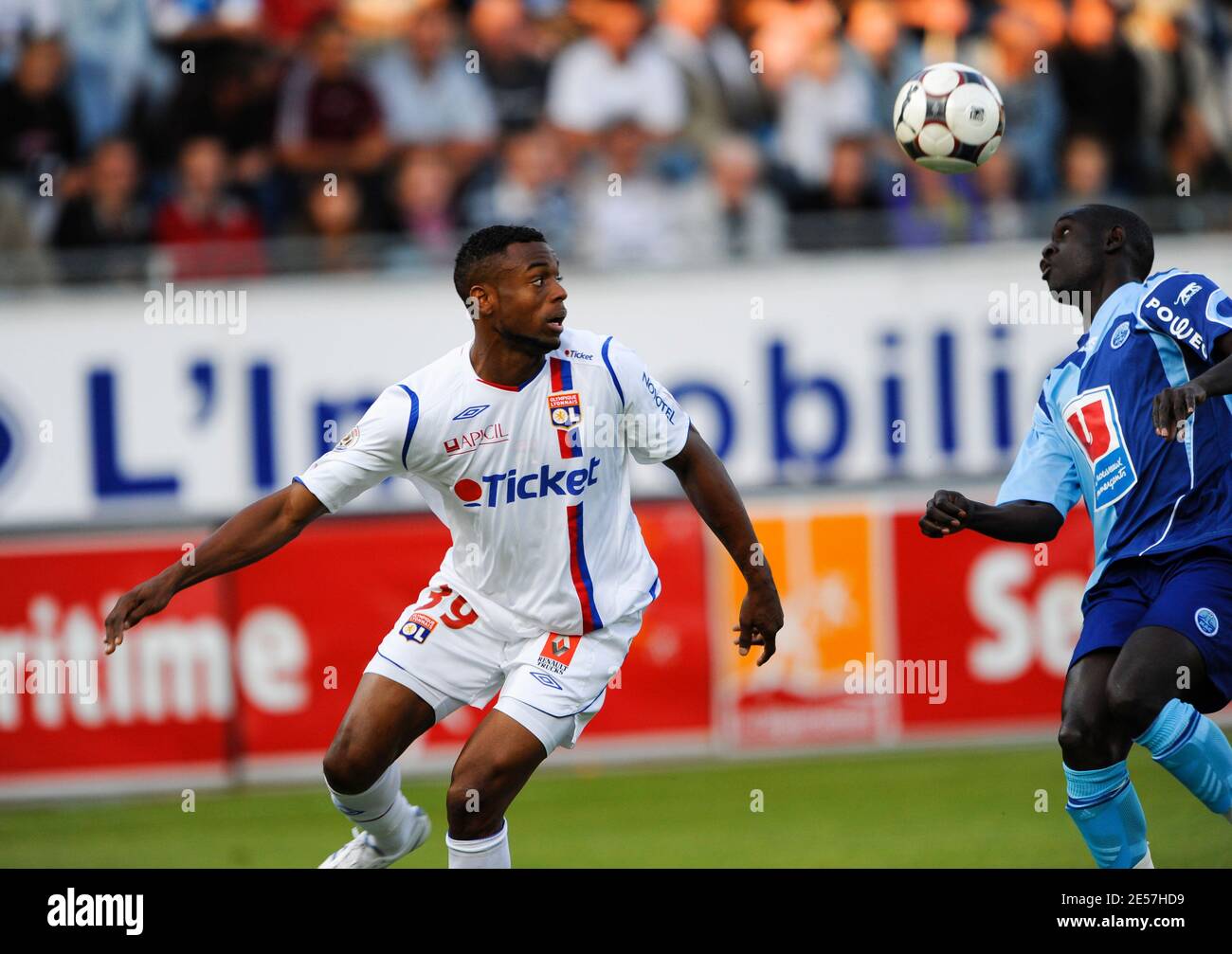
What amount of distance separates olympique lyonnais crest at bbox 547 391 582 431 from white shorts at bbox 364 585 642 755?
0.85 meters

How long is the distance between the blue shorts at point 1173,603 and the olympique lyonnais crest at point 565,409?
217 cm

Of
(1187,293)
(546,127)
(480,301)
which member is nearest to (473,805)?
(480,301)

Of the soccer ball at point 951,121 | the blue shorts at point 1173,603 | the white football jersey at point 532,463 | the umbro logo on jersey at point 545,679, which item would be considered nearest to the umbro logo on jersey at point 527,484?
the white football jersey at point 532,463

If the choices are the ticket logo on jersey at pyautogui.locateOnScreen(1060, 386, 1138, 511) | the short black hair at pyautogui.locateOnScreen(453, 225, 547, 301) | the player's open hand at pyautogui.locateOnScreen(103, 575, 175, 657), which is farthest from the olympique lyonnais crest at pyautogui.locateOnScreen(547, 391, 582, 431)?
the ticket logo on jersey at pyautogui.locateOnScreen(1060, 386, 1138, 511)

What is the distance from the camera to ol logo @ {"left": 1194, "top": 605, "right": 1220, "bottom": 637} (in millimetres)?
6586

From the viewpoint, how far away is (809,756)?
38.7 feet

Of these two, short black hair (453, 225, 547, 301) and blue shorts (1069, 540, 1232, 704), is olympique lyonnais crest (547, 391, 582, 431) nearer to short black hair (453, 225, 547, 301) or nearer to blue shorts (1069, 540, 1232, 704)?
short black hair (453, 225, 547, 301)

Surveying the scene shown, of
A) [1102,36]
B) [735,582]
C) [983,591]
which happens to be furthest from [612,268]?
[1102,36]

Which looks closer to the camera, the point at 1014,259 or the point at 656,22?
the point at 1014,259

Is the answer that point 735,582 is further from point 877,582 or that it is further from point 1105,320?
point 1105,320

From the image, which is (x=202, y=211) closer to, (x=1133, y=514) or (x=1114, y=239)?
(x=1114, y=239)

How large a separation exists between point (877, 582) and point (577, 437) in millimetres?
5239

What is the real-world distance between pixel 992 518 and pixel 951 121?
200 centimetres

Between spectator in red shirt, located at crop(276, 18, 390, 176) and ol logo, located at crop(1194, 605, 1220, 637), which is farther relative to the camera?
spectator in red shirt, located at crop(276, 18, 390, 176)
